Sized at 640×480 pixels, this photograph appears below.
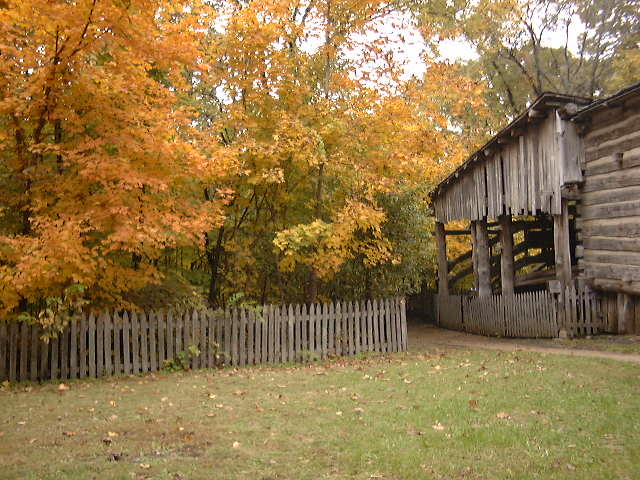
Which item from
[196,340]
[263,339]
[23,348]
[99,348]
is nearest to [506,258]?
[263,339]

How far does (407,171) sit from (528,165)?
13.5ft

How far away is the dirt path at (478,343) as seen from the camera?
13.5 meters

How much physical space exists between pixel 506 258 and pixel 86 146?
14.3m

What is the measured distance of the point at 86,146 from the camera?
11.2m

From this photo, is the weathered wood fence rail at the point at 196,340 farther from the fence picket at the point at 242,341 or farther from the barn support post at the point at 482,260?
the barn support post at the point at 482,260

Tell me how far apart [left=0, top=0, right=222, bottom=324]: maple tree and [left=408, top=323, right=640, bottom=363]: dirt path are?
27.5 ft

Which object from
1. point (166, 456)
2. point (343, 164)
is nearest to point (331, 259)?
point (343, 164)

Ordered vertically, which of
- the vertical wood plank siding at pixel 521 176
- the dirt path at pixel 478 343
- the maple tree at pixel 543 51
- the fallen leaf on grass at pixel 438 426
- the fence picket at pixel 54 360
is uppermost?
the maple tree at pixel 543 51

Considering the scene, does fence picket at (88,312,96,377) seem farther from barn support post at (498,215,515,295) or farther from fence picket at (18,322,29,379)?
barn support post at (498,215,515,295)

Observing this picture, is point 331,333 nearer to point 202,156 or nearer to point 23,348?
point 202,156

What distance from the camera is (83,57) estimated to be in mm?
11375

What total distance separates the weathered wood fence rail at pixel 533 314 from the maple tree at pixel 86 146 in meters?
9.98

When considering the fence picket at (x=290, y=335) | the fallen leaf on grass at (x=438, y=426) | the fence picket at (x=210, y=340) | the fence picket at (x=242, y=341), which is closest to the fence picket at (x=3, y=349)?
the fence picket at (x=210, y=340)

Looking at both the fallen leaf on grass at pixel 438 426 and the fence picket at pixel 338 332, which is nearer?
the fallen leaf on grass at pixel 438 426
